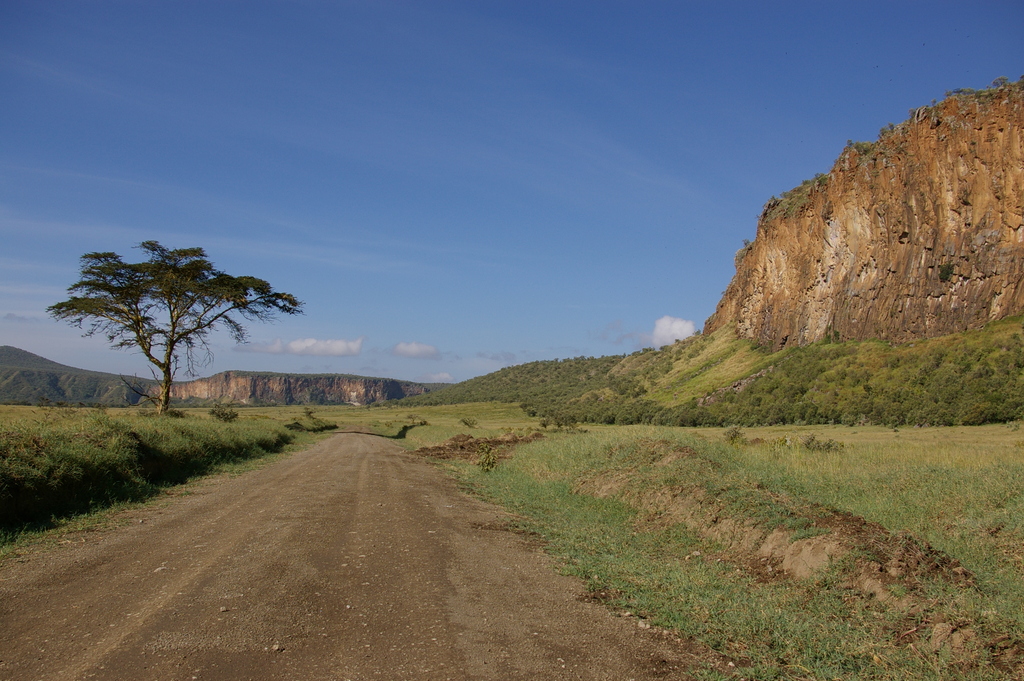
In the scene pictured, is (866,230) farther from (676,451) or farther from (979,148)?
(676,451)

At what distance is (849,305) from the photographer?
65.1m

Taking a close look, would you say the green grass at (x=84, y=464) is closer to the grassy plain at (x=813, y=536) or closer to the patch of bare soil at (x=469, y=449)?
the grassy plain at (x=813, y=536)

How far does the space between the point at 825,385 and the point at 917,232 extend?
18.0 m

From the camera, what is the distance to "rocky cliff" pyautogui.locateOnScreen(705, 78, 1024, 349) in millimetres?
49312

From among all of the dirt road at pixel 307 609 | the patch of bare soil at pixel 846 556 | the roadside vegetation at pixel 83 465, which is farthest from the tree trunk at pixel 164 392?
the patch of bare soil at pixel 846 556

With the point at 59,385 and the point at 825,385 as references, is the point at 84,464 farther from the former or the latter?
the point at 59,385

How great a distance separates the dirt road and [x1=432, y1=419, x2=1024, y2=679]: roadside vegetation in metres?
0.93

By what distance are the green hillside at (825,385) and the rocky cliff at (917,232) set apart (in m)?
2.92

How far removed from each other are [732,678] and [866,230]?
234 ft

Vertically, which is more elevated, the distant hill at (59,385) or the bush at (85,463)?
the distant hill at (59,385)

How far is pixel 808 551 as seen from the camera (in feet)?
25.7

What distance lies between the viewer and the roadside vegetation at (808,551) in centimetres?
535

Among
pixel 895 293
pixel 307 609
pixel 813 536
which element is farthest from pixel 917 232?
pixel 307 609

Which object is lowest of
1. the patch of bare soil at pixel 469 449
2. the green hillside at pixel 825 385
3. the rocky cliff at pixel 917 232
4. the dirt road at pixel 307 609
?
the patch of bare soil at pixel 469 449
